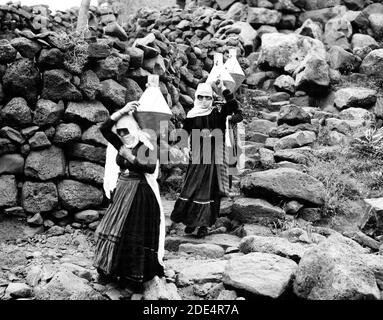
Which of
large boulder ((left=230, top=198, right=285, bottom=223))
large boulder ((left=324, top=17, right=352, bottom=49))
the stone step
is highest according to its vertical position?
large boulder ((left=324, top=17, right=352, bottom=49))

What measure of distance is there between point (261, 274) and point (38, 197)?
10.7ft

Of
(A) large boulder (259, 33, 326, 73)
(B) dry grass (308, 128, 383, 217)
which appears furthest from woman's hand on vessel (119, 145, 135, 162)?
(A) large boulder (259, 33, 326, 73)

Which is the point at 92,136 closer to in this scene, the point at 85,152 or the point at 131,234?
the point at 85,152

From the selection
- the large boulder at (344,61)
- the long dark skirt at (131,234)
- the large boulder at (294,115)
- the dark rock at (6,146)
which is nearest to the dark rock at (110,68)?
the dark rock at (6,146)

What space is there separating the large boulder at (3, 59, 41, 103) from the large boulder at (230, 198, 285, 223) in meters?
3.40

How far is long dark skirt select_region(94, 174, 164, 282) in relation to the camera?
13.5 ft

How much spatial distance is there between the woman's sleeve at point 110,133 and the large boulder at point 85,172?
1984 mm

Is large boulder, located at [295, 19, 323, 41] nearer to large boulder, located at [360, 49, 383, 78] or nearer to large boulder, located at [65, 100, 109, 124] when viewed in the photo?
large boulder, located at [360, 49, 383, 78]

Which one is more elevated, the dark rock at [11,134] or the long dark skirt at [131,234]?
the dark rock at [11,134]

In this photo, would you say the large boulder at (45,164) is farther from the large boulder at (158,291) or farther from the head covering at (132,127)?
the large boulder at (158,291)

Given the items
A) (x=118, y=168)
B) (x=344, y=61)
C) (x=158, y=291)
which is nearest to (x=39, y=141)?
(x=118, y=168)

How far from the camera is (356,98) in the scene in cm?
1012

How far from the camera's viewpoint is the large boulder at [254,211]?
6539 mm

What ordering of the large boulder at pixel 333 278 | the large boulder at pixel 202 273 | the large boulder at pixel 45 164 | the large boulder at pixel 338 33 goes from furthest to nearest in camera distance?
1. the large boulder at pixel 338 33
2. the large boulder at pixel 45 164
3. the large boulder at pixel 202 273
4. the large boulder at pixel 333 278
